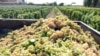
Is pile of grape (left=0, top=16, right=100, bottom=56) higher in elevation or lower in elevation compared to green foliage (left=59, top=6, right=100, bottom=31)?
higher

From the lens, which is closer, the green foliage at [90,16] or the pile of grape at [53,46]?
the pile of grape at [53,46]

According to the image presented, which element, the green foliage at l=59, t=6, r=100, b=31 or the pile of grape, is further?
the green foliage at l=59, t=6, r=100, b=31

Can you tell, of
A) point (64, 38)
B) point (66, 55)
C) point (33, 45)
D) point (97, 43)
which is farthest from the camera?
point (97, 43)

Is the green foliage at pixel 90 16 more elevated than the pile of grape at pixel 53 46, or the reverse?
the pile of grape at pixel 53 46

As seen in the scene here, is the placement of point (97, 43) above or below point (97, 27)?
above

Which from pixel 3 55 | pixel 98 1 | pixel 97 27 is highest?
pixel 3 55

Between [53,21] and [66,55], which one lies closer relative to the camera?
[66,55]

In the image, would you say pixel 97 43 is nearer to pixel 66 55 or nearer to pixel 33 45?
pixel 33 45

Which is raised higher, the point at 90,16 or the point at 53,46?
the point at 53,46

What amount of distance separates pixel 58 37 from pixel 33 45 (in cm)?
112

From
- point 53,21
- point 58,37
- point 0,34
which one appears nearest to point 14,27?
point 0,34

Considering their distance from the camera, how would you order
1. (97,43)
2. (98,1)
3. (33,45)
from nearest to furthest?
1. (33,45)
2. (97,43)
3. (98,1)

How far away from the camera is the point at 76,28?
8156 millimetres

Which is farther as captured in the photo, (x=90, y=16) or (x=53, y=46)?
(x=90, y=16)
